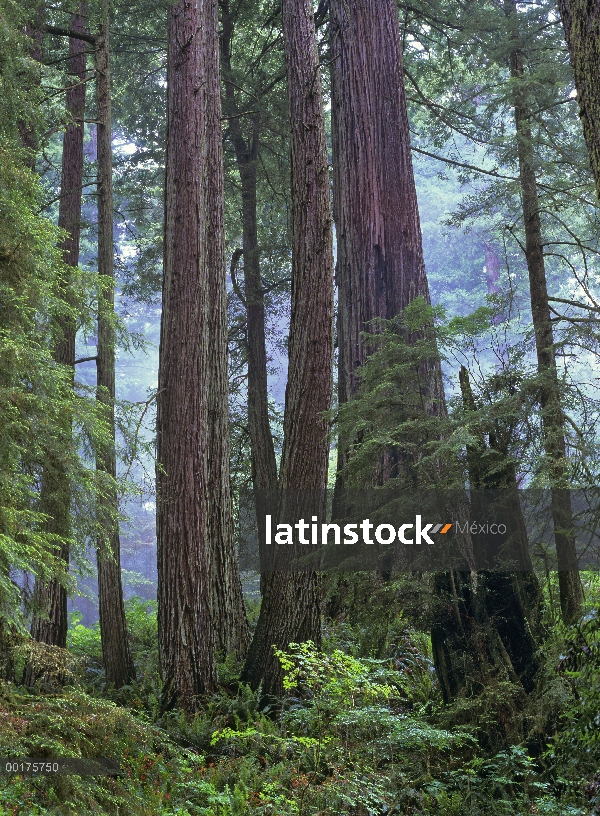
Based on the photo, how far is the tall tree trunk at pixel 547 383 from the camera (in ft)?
16.0

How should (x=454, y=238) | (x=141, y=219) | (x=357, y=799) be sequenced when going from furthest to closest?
(x=454, y=238) → (x=141, y=219) → (x=357, y=799)

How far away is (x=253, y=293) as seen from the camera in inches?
594

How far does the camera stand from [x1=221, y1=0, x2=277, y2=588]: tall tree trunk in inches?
561

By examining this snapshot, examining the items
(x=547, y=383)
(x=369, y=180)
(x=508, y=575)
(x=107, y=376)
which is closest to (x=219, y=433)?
(x=107, y=376)

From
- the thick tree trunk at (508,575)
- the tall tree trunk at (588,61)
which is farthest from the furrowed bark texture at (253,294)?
the tall tree trunk at (588,61)

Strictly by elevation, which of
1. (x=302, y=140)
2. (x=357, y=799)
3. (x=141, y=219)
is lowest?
(x=357, y=799)

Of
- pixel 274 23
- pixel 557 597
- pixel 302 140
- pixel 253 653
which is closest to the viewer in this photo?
pixel 557 597

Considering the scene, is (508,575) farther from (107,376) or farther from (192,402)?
(107,376)

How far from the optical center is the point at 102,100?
10.4 metres

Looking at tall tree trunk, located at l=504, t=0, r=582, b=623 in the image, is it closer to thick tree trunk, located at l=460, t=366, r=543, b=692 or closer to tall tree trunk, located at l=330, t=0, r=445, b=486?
Answer: thick tree trunk, located at l=460, t=366, r=543, b=692

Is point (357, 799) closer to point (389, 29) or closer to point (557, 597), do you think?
point (557, 597)

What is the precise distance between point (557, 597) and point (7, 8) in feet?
21.5

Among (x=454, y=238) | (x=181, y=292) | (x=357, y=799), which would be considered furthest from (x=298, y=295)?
(x=454, y=238)

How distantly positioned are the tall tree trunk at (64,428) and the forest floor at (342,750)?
2.77 feet
